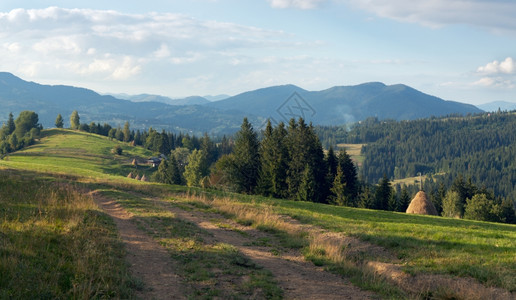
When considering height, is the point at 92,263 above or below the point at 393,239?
above

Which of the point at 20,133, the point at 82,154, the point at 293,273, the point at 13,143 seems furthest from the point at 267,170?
the point at 20,133

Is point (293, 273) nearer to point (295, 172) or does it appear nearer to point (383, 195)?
point (295, 172)

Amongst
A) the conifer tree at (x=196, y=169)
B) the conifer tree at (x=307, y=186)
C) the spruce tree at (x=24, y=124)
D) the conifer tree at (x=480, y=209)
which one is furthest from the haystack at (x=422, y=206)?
the spruce tree at (x=24, y=124)

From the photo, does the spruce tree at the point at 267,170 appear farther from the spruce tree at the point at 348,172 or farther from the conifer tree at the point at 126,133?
the conifer tree at the point at 126,133

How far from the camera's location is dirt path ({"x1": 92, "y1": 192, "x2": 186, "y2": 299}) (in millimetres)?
9086

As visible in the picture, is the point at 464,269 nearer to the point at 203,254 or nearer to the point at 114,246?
the point at 203,254

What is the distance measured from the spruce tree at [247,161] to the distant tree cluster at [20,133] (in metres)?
102

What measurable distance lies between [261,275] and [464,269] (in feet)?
23.2

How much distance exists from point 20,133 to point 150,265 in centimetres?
16809

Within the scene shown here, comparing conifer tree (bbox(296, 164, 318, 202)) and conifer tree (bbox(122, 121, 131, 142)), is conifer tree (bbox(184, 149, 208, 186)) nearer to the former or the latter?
conifer tree (bbox(296, 164, 318, 202))

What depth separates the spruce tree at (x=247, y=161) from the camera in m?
69.4

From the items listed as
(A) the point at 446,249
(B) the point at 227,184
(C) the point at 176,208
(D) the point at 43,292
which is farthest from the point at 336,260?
(B) the point at 227,184

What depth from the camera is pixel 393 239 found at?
16.8m

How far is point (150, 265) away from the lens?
1105 cm
